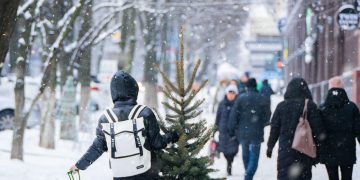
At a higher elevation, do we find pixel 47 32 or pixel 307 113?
pixel 47 32

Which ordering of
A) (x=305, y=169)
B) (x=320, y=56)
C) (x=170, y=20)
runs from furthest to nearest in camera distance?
(x=170, y=20)
(x=320, y=56)
(x=305, y=169)

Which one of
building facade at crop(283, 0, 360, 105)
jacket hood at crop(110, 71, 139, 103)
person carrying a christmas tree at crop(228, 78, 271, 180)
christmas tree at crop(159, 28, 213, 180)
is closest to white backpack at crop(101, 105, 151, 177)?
jacket hood at crop(110, 71, 139, 103)

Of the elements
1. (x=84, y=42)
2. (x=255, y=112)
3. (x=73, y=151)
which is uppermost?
(x=84, y=42)

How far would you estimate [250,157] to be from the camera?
11094mm

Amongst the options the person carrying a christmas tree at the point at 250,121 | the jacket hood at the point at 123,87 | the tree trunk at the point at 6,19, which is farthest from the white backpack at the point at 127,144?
the person carrying a christmas tree at the point at 250,121

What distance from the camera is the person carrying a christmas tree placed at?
11.2m

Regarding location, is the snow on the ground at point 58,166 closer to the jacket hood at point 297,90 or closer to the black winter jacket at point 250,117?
the black winter jacket at point 250,117

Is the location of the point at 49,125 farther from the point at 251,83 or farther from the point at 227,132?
the point at 251,83

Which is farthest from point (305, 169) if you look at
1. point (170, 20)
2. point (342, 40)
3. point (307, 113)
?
point (170, 20)

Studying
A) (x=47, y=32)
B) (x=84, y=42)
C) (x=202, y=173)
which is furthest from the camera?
(x=84, y=42)

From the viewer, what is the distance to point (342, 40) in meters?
24.9

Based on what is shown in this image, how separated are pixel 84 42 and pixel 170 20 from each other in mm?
15754

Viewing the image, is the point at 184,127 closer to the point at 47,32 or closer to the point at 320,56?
the point at 47,32

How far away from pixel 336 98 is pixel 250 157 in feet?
8.66
